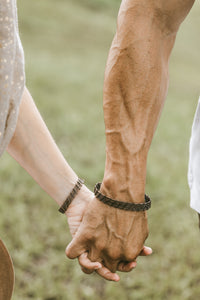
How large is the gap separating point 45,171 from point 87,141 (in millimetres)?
3627

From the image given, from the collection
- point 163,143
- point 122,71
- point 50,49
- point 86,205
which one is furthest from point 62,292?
point 50,49

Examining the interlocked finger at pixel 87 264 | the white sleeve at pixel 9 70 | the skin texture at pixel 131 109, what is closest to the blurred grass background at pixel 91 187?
the interlocked finger at pixel 87 264

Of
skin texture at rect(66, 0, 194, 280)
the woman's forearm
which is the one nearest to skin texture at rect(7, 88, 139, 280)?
the woman's forearm

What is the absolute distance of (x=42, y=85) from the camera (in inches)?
285

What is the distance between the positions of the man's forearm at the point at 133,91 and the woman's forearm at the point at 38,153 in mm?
202

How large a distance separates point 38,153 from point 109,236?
1.34 feet

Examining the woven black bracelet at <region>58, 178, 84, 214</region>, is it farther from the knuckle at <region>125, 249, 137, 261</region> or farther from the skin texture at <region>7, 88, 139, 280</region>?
the knuckle at <region>125, 249, 137, 261</region>

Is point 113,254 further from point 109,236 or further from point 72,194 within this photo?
point 72,194

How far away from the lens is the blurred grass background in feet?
9.77

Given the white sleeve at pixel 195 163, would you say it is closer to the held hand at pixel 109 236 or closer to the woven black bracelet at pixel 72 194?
the held hand at pixel 109 236

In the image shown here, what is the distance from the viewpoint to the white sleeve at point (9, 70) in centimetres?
128

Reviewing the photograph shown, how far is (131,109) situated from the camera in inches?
64.3

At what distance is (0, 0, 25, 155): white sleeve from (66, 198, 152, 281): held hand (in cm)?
47

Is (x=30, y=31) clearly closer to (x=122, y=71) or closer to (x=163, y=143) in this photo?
(x=163, y=143)
